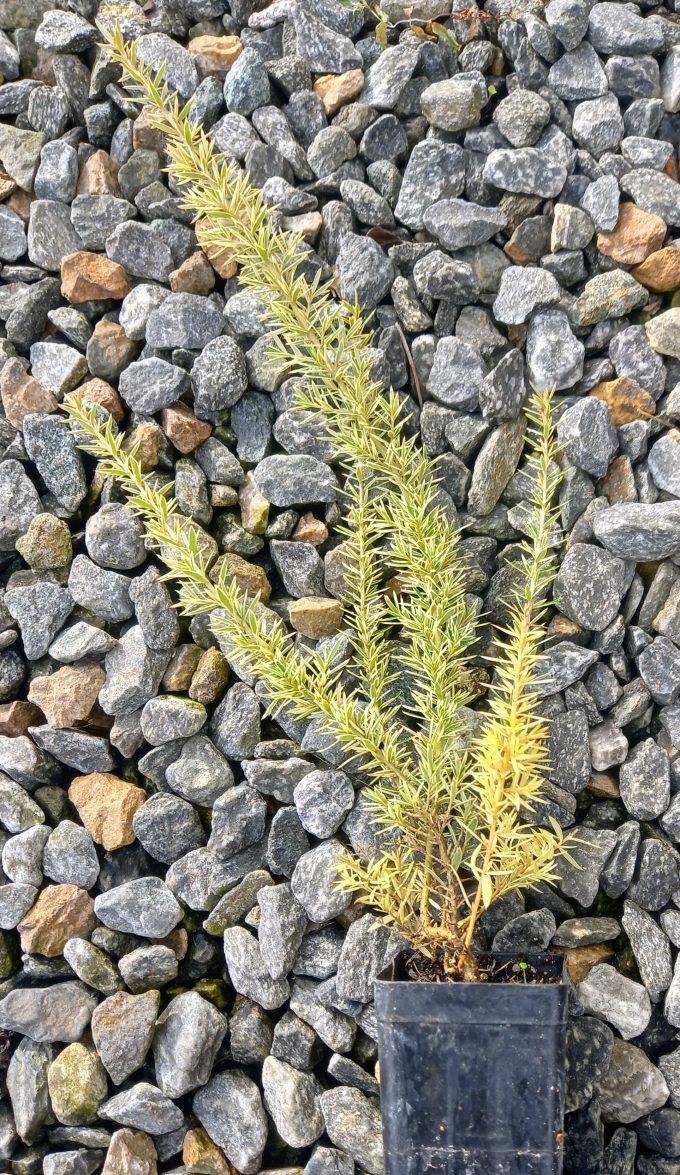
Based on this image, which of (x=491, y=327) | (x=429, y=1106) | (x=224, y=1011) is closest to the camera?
(x=429, y=1106)

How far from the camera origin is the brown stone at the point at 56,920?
1.66 meters

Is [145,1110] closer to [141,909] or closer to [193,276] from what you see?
[141,909]

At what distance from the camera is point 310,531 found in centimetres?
174

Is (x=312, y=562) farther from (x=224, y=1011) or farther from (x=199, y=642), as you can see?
(x=224, y=1011)

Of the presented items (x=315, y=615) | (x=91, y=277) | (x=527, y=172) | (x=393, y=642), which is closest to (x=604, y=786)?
(x=393, y=642)

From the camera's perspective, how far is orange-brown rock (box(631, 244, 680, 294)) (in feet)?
5.67

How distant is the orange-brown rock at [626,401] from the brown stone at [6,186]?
1.30 m

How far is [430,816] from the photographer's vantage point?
145 cm

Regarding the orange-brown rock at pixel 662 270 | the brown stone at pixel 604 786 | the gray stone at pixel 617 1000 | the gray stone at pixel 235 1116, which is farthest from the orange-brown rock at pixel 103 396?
the gray stone at pixel 617 1000

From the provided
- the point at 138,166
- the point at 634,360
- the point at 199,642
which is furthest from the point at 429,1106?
the point at 138,166

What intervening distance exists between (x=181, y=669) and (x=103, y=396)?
1.85ft

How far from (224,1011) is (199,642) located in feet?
2.23

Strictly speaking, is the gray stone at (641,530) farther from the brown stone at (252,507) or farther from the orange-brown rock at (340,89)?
the orange-brown rock at (340,89)

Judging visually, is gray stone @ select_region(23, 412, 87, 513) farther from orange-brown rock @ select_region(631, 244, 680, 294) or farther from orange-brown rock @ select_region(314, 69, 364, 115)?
orange-brown rock @ select_region(631, 244, 680, 294)
